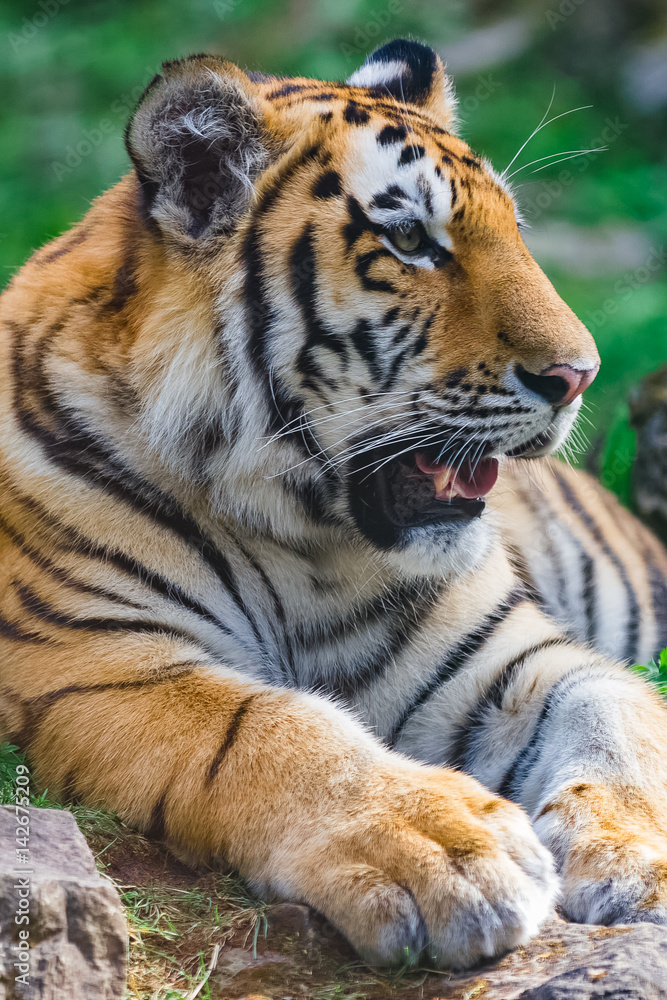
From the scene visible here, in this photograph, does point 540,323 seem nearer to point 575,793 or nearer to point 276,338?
point 276,338

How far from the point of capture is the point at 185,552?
1868 mm

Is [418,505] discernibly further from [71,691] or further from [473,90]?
[473,90]

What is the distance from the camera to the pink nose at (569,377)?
1731 mm

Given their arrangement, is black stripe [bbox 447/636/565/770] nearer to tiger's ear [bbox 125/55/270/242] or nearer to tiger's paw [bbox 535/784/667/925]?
tiger's paw [bbox 535/784/667/925]

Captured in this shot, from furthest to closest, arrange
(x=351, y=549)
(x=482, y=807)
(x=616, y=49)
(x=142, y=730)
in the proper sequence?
(x=616, y=49) → (x=351, y=549) → (x=142, y=730) → (x=482, y=807)

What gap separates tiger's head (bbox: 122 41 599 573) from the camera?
176cm

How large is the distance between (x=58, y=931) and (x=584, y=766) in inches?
35.4

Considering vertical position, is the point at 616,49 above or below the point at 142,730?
above

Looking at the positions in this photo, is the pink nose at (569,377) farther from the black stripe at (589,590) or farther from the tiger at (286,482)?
the black stripe at (589,590)

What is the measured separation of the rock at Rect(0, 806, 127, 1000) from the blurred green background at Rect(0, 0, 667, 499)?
3995 mm

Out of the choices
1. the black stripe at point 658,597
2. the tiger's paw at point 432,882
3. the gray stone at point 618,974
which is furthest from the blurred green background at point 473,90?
the gray stone at point 618,974

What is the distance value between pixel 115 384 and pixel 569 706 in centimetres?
98

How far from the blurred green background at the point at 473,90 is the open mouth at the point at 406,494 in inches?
122

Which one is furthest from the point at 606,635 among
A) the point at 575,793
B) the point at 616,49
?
the point at 616,49
